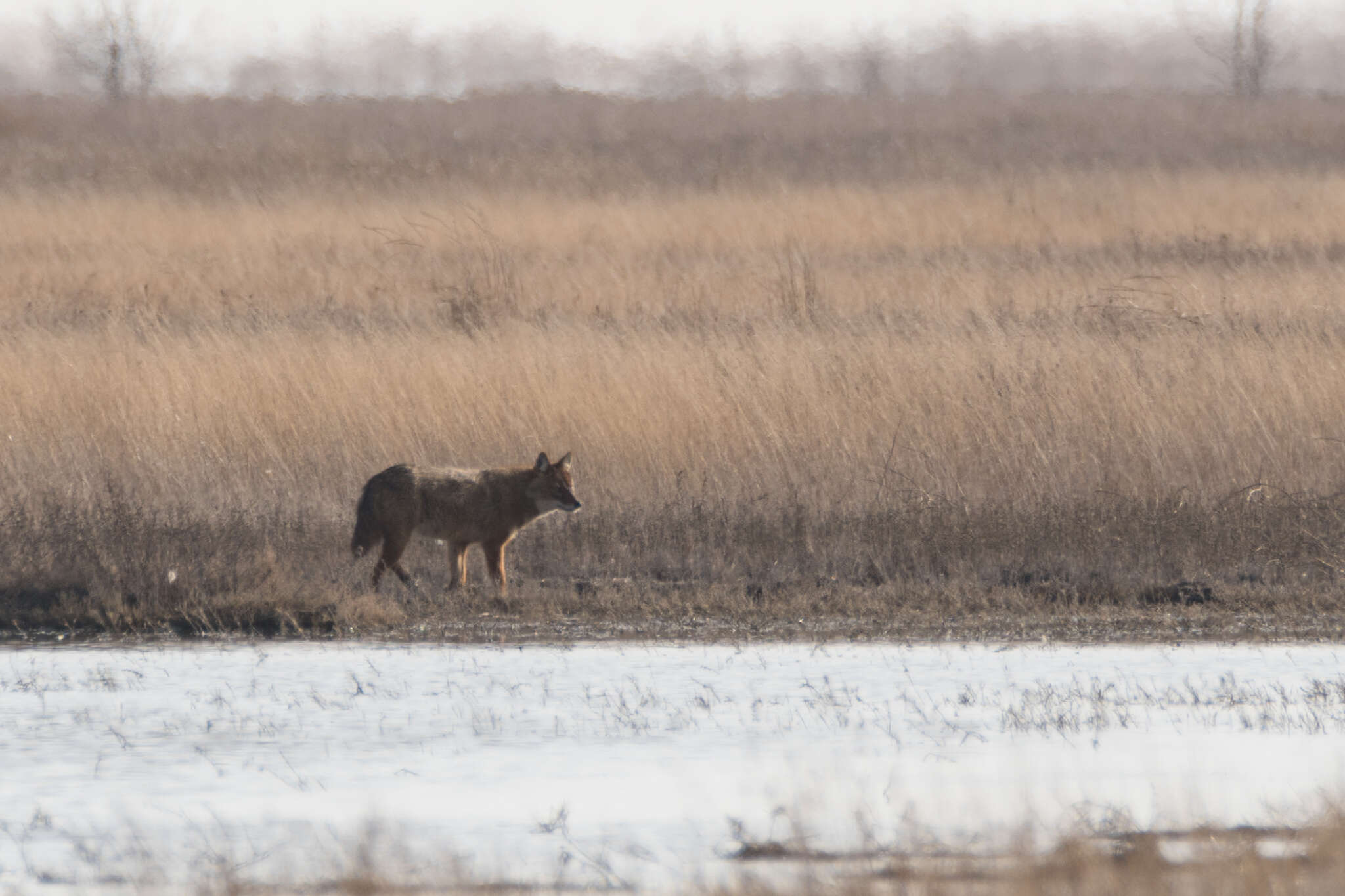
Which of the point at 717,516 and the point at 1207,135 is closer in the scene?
the point at 717,516

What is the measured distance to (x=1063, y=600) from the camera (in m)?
8.28

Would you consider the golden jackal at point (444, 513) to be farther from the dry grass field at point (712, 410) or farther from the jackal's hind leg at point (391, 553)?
the dry grass field at point (712, 410)

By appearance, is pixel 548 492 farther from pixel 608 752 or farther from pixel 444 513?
pixel 608 752

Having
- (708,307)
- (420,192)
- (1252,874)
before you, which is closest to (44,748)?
(1252,874)

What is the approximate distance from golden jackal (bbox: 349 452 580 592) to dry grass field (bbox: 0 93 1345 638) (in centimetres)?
29

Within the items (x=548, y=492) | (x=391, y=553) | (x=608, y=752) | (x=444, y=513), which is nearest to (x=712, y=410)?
(x=548, y=492)

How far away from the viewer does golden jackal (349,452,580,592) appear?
8.68 m

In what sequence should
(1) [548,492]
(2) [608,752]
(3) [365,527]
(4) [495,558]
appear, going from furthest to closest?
1. (1) [548,492]
2. (4) [495,558]
3. (3) [365,527]
4. (2) [608,752]

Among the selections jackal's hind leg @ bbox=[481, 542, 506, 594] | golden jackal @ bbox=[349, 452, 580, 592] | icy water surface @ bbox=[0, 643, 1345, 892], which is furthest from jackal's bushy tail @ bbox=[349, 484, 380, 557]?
icy water surface @ bbox=[0, 643, 1345, 892]

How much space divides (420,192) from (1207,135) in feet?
42.9

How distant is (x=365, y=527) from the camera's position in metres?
8.69

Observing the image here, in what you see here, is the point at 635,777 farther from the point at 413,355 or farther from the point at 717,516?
the point at 413,355

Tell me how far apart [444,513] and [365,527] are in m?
0.38

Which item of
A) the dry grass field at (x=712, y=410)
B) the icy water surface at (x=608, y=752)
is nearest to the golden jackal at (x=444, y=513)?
the dry grass field at (x=712, y=410)
